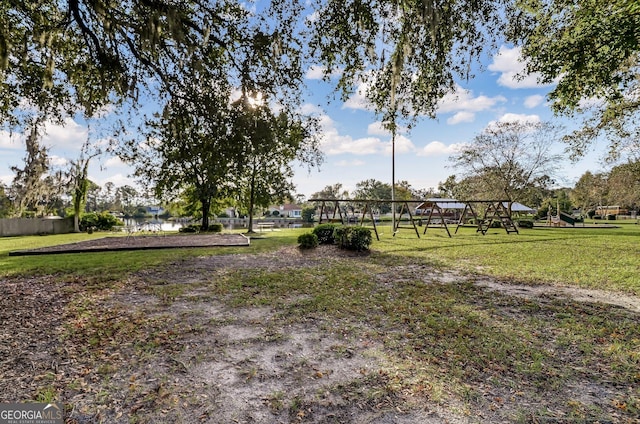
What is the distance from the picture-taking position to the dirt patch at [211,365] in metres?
2.05

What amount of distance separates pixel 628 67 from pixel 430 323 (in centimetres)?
912

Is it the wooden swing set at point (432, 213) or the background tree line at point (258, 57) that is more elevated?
the background tree line at point (258, 57)

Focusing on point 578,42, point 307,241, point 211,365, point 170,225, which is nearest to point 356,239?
point 307,241

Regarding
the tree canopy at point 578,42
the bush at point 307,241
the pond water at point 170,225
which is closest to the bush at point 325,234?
the bush at point 307,241

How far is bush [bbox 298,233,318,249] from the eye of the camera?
33.8 feet

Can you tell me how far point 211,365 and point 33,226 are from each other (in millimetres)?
23227

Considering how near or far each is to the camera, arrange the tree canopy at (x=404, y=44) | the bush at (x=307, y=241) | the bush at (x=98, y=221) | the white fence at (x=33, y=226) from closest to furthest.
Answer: the tree canopy at (x=404, y=44) < the bush at (x=307, y=241) < the white fence at (x=33, y=226) < the bush at (x=98, y=221)

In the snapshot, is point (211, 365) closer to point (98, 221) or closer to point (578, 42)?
point (578, 42)

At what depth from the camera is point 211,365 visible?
2668mm

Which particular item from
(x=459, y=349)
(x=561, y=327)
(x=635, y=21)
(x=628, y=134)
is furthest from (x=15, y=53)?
(x=628, y=134)

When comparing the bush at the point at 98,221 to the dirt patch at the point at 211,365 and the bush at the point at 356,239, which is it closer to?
the bush at the point at 356,239

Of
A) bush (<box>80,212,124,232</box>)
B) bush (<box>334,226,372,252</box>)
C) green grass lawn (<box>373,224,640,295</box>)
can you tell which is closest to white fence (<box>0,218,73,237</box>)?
bush (<box>80,212,124,232</box>)

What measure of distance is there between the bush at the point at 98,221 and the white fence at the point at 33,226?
0.77 meters

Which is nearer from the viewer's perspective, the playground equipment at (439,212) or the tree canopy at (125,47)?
the tree canopy at (125,47)
